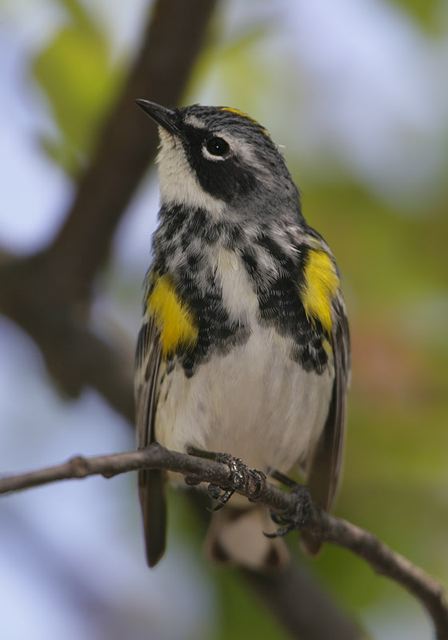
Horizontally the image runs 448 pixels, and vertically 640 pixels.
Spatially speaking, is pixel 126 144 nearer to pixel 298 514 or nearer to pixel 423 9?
pixel 423 9

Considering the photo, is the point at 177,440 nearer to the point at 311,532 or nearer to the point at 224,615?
the point at 311,532

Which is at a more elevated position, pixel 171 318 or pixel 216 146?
pixel 216 146

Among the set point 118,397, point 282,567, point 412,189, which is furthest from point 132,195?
point 282,567

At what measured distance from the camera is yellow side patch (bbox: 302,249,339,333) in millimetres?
3854

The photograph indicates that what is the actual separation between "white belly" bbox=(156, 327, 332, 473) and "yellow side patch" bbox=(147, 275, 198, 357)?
0.33ft

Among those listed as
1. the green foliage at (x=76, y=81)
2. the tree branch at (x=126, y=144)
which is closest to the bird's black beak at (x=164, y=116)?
the tree branch at (x=126, y=144)

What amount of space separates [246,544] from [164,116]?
5.92 feet

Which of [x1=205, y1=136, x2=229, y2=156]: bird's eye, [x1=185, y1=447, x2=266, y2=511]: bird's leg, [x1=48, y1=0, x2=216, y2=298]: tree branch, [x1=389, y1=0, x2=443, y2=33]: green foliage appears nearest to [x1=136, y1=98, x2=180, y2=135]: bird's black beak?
[x1=205, y1=136, x2=229, y2=156]: bird's eye

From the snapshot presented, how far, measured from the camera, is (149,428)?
165 inches

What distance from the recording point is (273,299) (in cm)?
379

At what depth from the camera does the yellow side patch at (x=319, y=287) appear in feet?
12.6

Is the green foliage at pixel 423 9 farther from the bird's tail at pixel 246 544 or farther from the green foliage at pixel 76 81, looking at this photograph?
the bird's tail at pixel 246 544

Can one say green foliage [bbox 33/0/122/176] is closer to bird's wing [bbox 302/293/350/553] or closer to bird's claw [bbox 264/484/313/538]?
bird's wing [bbox 302/293/350/553]

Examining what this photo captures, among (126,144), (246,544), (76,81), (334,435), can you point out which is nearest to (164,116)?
(126,144)
